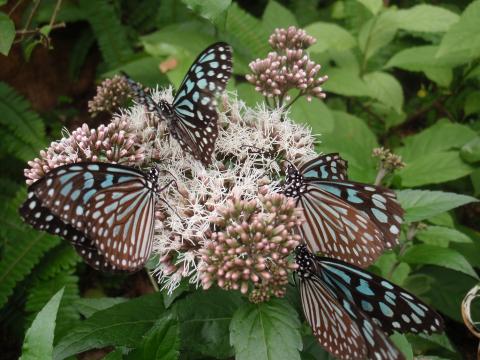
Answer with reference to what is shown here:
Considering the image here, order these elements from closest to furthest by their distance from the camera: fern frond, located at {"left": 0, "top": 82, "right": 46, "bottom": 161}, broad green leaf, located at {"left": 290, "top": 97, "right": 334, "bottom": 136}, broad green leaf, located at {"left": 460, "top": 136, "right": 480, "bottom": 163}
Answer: broad green leaf, located at {"left": 460, "top": 136, "right": 480, "bottom": 163}
broad green leaf, located at {"left": 290, "top": 97, "right": 334, "bottom": 136}
fern frond, located at {"left": 0, "top": 82, "right": 46, "bottom": 161}

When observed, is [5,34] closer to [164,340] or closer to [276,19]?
[164,340]

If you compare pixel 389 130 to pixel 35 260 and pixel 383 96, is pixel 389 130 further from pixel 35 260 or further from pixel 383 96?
pixel 35 260

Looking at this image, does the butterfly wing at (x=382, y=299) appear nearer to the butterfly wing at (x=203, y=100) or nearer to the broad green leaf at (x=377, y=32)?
the butterfly wing at (x=203, y=100)

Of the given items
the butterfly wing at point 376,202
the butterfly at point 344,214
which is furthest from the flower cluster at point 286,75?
the butterfly wing at point 376,202

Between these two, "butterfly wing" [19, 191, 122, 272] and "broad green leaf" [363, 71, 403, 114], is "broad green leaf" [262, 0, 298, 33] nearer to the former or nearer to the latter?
"broad green leaf" [363, 71, 403, 114]

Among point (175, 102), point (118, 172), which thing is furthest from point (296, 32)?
point (118, 172)

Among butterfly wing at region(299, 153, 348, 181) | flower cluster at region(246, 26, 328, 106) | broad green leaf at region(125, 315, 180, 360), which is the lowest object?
broad green leaf at region(125, 315, 180, 360)

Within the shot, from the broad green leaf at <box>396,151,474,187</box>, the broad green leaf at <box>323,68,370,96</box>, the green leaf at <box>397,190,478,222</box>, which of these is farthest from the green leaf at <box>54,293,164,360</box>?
the broad green leaf at <box>323,68,370,96</box>

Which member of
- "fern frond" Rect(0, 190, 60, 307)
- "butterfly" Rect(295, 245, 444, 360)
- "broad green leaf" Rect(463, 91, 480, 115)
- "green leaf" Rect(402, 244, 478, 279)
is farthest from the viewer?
"broad green leaf" Rect(463, 91, 480, 115)
